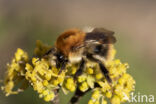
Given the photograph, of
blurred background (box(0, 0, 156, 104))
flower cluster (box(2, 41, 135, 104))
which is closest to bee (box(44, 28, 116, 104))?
flower cluster (box(2, 41, 135, 104))

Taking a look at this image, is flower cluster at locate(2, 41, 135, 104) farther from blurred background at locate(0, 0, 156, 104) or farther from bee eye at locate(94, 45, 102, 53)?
blurred background at locate(0, 0, 156, 104)

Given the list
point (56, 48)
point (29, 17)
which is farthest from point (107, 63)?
point (29, 17)

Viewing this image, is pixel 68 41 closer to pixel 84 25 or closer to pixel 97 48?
pixel 97 48

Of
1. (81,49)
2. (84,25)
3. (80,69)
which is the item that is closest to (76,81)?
(80,69)

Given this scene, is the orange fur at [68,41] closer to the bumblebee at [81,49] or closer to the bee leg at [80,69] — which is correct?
the bumblebee at [81,49]

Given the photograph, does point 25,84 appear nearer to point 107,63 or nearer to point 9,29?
point 107,63

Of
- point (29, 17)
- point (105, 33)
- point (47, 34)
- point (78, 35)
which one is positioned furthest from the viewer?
point (29, 17)
